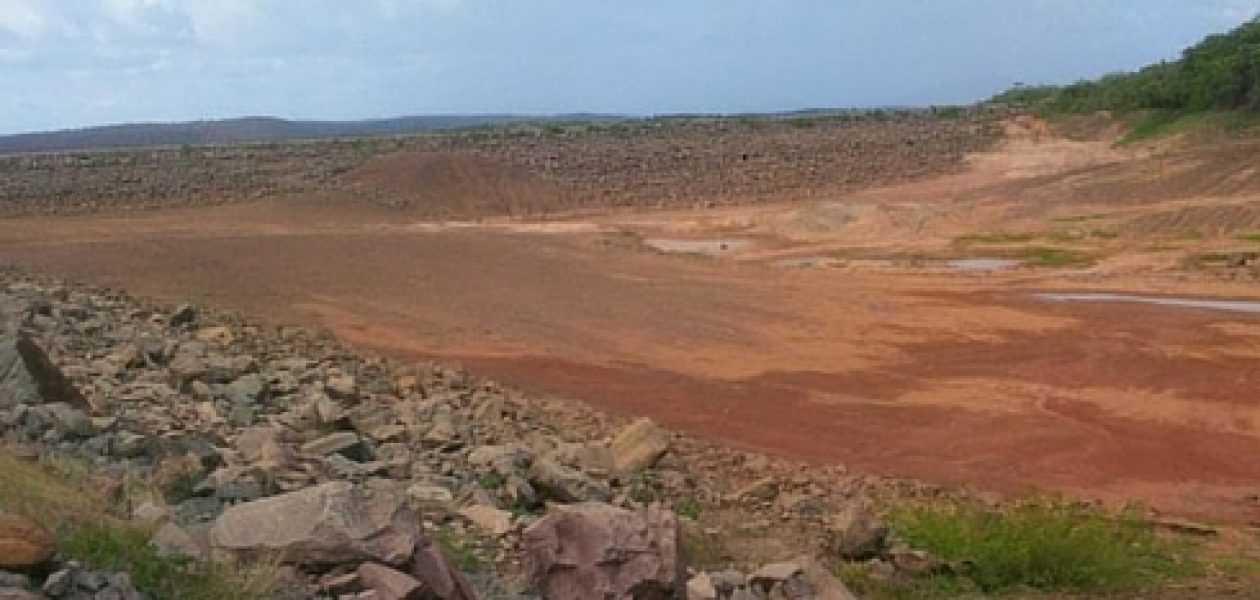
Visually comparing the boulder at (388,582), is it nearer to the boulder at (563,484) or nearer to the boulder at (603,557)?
the boulder at (603,557)

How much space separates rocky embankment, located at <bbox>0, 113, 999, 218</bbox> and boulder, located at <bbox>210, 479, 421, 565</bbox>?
3615cm

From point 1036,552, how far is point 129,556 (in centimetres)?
601

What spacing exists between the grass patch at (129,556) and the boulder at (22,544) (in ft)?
0.83

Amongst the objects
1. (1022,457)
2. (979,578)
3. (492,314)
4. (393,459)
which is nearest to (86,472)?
(393,459)

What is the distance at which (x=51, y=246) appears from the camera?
101 feet

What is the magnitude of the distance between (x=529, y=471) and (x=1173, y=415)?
387 inches

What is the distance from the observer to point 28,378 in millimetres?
10047

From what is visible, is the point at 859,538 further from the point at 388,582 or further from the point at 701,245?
the point at 701,245

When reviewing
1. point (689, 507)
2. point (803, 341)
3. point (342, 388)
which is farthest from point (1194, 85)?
point (689, 507)

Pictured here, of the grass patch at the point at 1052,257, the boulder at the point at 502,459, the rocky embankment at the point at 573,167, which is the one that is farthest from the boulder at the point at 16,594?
the rocky embankment at the point at 573,167

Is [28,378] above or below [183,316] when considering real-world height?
above

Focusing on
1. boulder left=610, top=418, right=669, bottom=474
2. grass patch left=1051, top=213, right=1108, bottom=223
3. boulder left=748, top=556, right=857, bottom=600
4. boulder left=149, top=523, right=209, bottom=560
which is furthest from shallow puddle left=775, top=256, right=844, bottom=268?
boulder left=149, top=523, right=209, bottom=560

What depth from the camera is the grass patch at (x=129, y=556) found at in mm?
5652

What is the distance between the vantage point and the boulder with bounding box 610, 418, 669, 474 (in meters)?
12.5
